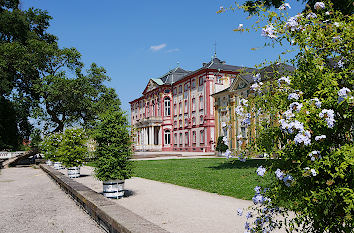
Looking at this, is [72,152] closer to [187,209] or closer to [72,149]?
[72,149]

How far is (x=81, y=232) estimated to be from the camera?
18.6 ft

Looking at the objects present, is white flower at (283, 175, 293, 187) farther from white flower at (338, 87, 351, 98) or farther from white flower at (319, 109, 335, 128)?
white flower at (338, 87, 351, 98)

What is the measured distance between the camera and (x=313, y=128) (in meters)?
2.67

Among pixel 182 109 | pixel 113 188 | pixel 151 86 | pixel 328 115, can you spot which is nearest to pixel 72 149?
pixel 113 188

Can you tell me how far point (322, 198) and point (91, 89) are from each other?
2894 cm

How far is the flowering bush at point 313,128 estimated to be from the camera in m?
2.57

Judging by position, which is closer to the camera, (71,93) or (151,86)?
(71,93)

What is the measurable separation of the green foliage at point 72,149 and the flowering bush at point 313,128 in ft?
44.9

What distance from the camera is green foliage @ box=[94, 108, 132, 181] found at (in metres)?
8.69

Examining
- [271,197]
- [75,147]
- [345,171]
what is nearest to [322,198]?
[345,171]

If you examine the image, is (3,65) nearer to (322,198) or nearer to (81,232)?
(81,232)

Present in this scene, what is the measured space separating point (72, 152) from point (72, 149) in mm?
147

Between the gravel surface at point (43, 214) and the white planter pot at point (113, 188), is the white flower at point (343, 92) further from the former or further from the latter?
the white planter pot at point (113, 188)

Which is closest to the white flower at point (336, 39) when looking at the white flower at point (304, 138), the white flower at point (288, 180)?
the white flower at point (304, 138)
